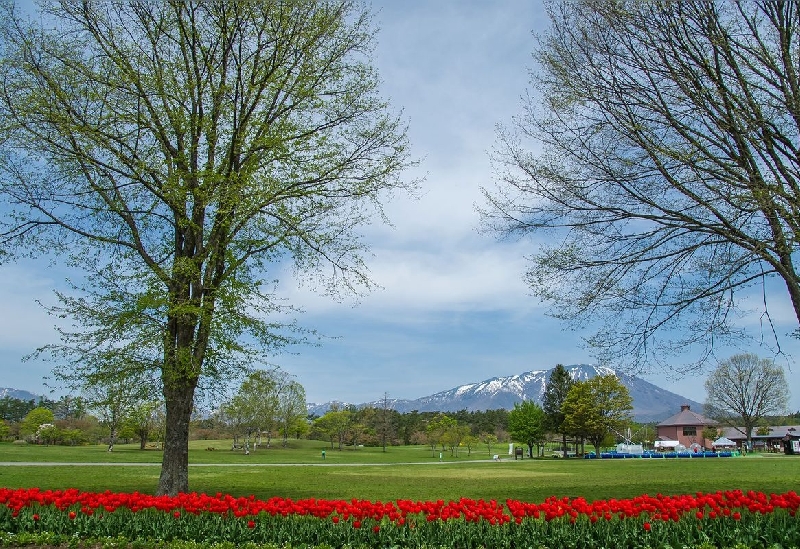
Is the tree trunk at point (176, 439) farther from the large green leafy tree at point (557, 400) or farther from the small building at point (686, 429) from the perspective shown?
the small building at point (686, 429)

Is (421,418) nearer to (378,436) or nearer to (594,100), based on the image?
(378,436)

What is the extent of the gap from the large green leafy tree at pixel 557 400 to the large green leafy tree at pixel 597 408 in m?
1.60

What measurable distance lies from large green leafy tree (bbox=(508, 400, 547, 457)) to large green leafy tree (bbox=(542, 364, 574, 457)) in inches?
32.6

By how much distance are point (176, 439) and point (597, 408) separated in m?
50.8

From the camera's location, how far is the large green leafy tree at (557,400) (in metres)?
60.4

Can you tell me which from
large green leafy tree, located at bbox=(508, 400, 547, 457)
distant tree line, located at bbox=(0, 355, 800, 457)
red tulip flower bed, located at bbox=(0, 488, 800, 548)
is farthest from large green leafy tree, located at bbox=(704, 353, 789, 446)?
red tulip flower bed, located at bbox=(0, 488, 800, 548)

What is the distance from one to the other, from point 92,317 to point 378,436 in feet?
249

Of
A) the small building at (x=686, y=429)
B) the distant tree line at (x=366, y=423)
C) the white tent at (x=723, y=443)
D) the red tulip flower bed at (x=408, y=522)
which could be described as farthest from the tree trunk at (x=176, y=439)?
the small building at (x=686, y=429)

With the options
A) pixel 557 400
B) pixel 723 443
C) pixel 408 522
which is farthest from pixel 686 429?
pixel 408 522

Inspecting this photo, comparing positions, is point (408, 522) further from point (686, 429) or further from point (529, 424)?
point (686, 429)

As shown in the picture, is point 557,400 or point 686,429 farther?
point 686,429

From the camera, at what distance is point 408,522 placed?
292 inches

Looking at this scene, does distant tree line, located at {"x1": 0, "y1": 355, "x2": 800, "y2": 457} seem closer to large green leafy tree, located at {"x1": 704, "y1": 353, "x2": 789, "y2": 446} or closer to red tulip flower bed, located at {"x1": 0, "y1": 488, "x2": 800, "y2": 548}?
large green leafy tree, located at {"x1": 704, "y1": 353, "x2": 789, "y2": 446}

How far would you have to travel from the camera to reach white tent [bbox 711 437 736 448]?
87.8 m
